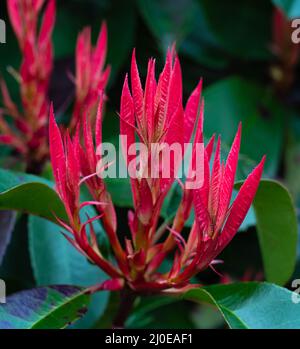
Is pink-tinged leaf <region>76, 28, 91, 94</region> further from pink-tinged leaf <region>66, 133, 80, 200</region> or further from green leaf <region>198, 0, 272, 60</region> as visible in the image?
green leaf <region>198, 0, 272, 60</region>

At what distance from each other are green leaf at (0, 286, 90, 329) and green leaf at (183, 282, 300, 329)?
0.36ft

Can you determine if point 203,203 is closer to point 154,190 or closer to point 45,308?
point 154,190

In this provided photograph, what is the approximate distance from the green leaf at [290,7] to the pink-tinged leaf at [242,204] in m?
0.46

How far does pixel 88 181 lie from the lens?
0.65 metres

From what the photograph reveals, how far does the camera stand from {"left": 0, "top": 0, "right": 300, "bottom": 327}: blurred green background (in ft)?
3.61

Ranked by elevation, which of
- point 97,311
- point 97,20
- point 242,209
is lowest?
point 97,311

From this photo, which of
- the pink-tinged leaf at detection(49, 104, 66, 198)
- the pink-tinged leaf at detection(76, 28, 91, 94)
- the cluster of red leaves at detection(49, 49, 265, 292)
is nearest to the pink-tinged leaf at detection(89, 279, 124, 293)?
the cluster of red leaves at detection(49, 49, 265, 292)

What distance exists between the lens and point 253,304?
635mm

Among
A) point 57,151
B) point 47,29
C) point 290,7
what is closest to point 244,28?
point 290,7
